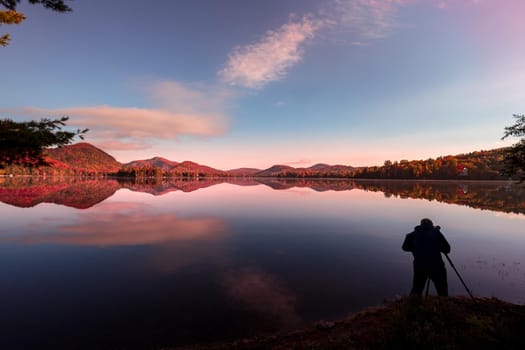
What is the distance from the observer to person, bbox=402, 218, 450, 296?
820cm

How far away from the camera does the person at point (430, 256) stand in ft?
26.9

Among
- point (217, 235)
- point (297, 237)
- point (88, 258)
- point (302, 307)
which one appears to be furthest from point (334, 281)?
point (88, 258)

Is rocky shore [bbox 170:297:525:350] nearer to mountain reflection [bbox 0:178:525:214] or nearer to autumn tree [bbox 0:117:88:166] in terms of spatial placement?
autumn tree [bbox 0:117:88:166]

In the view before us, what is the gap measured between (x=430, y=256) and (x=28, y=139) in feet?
45.8

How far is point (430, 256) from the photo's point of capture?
8.24 meters

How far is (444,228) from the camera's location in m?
25.4

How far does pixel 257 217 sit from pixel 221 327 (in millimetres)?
22946

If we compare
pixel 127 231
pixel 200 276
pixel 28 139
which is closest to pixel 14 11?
pixel 28 139

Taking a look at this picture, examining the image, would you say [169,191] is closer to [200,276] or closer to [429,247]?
[200,276]

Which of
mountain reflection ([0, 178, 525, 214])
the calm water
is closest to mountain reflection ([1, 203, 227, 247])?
the calm water

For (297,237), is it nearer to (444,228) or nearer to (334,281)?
(334,281)

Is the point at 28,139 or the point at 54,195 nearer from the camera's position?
the point at 28,139

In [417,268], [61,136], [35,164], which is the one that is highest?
[61,136]

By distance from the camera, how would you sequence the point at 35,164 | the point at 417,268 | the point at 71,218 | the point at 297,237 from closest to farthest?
the point at 35,164
the point at 417,268
the point at 297,237
the point at 71,218
